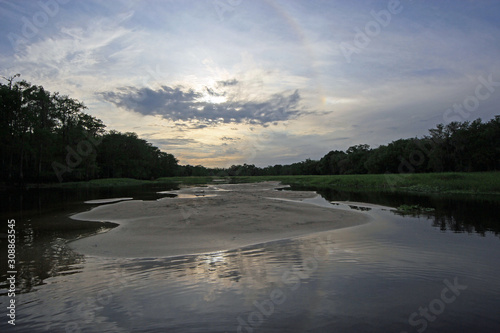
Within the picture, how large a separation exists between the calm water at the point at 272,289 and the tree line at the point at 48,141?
193 feet

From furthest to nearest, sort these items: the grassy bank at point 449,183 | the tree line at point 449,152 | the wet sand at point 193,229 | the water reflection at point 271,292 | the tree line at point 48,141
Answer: the tree line at point 449,152 → the tree line at point 48,141 → the grassy bank at point 449,183 → the wet sand at point 193,229 → the water reflection at point 271,292

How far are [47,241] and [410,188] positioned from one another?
51.1 meters

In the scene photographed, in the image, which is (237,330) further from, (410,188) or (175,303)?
(410,188)

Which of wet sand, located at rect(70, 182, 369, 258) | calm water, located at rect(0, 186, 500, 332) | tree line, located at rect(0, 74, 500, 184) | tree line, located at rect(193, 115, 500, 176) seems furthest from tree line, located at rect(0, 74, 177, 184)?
tree line, located at rect(193, 115, 500, 176)

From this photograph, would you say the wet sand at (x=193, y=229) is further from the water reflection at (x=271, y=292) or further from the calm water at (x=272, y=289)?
the water reflection at (x=271, y=292)

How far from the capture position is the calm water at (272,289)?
18.2 feet

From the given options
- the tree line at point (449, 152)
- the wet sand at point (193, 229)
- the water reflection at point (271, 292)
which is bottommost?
the water reflection at point (271, 292)

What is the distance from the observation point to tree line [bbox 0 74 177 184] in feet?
177

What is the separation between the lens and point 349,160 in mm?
128500

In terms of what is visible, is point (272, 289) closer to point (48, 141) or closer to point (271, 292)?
point (271, 292)

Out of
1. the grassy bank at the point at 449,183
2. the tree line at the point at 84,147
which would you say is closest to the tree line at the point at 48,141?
the tree line at the point at 84,147

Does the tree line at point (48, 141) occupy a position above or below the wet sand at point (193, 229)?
above

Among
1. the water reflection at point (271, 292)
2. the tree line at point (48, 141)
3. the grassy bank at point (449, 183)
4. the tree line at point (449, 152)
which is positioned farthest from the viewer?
the tree line at point (449, 152)

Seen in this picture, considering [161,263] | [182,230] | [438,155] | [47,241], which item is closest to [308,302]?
[161,263]
